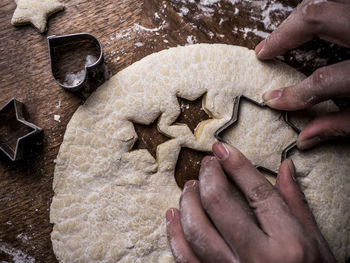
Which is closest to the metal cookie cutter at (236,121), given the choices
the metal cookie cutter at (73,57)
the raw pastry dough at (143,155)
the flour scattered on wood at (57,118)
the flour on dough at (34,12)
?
the raw pastry dough at (143,155)

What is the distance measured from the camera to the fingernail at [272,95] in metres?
1.27

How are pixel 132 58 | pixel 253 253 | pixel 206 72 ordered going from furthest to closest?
pixel 132 58
pixel 206 72
pixel 253 253

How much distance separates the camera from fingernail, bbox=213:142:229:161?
1147 millimetres

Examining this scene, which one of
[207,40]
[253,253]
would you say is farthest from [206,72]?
[253,253]

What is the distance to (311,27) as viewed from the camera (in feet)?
4.07

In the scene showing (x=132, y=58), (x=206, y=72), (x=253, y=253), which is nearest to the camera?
(x=253, y=253)

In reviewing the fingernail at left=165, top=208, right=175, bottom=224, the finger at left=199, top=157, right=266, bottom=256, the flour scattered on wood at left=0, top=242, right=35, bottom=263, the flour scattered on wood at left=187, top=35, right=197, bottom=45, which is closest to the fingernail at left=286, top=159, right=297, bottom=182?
the finger at left=199, top=157, right=266, bottom=256

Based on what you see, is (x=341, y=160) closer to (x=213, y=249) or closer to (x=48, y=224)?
(x=213, y=249)

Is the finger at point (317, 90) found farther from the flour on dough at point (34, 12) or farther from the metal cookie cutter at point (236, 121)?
the flour on dough at point (34, 12)

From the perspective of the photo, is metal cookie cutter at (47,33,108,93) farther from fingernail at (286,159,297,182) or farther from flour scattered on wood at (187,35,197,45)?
fingernail at (286,159,297,182)

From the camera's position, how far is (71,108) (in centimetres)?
136

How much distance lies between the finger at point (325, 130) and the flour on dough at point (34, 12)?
1.29 meters

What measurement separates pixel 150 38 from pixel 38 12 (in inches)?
20.9

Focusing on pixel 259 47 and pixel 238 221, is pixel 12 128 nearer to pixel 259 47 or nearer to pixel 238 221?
pixel 238 221
